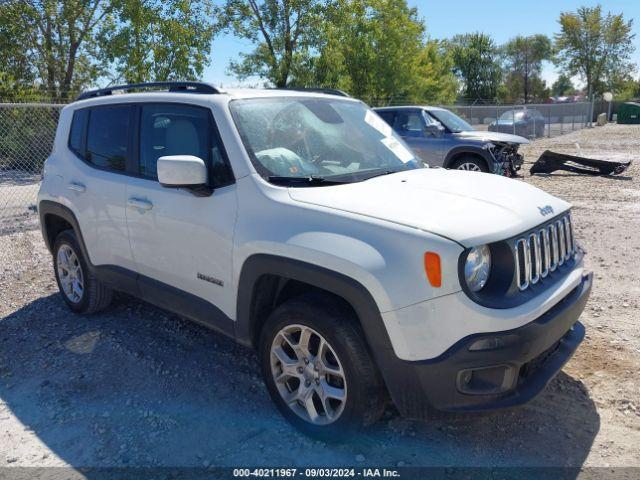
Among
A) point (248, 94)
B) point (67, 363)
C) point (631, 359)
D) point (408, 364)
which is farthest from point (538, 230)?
point (67, 363)

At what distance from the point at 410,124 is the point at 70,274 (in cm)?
859

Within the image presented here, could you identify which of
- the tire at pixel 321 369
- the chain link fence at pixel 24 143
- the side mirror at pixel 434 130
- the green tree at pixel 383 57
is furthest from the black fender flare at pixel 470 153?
the green tree at pixel 383 57

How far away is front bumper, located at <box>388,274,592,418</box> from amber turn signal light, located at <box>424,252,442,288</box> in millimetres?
290

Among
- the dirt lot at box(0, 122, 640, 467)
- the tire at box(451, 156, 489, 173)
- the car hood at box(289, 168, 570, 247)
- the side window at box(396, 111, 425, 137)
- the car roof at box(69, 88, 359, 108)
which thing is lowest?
the dirt lot at box(0, 122, 640, 467)

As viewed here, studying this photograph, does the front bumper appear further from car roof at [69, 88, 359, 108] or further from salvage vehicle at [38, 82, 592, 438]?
car roof at [69, 88, 359, 108]

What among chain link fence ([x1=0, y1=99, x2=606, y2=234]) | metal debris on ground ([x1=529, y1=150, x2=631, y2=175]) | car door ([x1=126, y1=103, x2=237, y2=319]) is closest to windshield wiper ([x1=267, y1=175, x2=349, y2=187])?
car door ([x1=126, y1=103, x2=237, y2=319])

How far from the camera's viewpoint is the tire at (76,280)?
4797 millimetres

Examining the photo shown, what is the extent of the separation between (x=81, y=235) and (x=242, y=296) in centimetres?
204

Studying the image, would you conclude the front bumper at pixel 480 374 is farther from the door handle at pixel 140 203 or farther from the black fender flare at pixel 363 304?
the door handle at pixel 140 203

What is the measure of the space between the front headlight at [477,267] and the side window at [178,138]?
1.52m

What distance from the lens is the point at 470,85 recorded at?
2803 inches

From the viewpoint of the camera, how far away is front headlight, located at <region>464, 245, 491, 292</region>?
259 centimetres

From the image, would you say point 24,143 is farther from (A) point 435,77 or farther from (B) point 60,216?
(A) point 435,77

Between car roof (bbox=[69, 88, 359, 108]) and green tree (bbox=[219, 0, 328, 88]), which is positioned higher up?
green tree (bbox=[219, 0, 328, 88])
